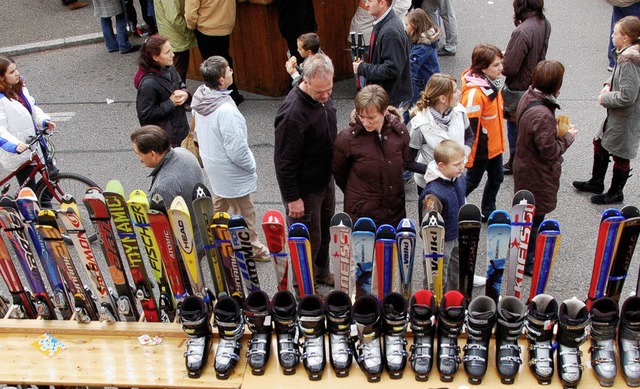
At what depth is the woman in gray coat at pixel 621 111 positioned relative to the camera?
4664 millimetres

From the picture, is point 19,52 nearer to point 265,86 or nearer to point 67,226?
point 265,86

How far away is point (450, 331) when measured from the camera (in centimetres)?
297

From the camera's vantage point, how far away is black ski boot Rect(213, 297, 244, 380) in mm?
3049

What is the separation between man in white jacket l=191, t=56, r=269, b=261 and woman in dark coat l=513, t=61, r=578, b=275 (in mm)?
1809

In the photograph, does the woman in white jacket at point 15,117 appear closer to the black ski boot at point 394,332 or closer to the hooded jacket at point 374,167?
the hooded jacket at point 374,167

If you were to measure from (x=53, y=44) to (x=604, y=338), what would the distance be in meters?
8.91

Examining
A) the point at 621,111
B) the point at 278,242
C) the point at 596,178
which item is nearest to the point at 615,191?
the point at 596,178

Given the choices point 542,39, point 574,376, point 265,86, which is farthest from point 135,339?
point 265,86

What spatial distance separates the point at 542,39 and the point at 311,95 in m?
2.53

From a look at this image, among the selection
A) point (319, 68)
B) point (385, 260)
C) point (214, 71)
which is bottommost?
point (385, 260)

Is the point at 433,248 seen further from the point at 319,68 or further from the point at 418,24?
the point at 418,24

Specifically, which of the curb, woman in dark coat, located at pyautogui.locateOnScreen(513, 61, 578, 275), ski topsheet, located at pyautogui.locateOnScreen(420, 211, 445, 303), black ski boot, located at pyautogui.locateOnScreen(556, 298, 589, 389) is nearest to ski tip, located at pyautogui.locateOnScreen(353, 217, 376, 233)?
ski topsheet, located at pyautogui.locateOnScreen(420, 211, 445, 303)

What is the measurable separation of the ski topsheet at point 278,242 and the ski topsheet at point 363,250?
0.35m

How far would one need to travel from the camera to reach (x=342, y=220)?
320cm
